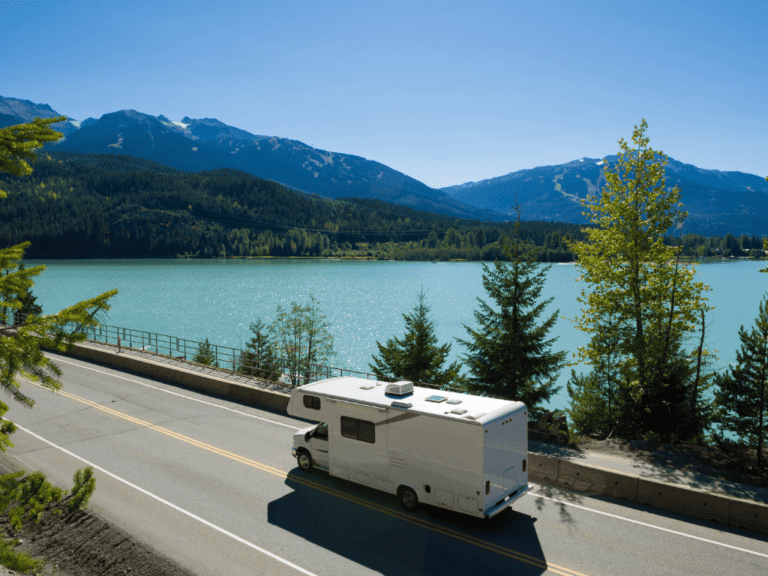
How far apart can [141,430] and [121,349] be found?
14633 millimetres

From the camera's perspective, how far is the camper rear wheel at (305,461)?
13.2 meters

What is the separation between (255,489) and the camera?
1230cm

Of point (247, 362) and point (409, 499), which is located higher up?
point (409, 499)

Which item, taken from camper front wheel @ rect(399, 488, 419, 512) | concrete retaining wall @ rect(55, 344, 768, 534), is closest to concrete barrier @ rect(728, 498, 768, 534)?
concrete retaining wall @ rect(55, 344, 768, 534)

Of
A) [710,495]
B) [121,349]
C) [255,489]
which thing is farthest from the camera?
[121,349]

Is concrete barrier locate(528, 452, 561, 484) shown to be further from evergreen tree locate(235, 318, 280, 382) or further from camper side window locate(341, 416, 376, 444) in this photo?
evergreen tree locate(235, 318, 280, 382)

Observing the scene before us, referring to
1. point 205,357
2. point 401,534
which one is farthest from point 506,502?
point 205,357

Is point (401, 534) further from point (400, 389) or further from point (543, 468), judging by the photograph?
point (543, 468)

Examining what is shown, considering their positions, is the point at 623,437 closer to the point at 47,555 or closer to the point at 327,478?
the point at 327,478

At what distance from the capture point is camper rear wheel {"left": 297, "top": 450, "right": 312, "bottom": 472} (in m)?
13.2

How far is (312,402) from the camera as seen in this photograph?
41.6ft

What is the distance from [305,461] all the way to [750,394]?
14.0 m

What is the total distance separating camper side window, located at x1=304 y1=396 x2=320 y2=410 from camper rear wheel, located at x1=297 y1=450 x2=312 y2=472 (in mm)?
1411

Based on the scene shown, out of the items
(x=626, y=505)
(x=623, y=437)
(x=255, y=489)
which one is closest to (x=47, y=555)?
(x=255, y=489)
